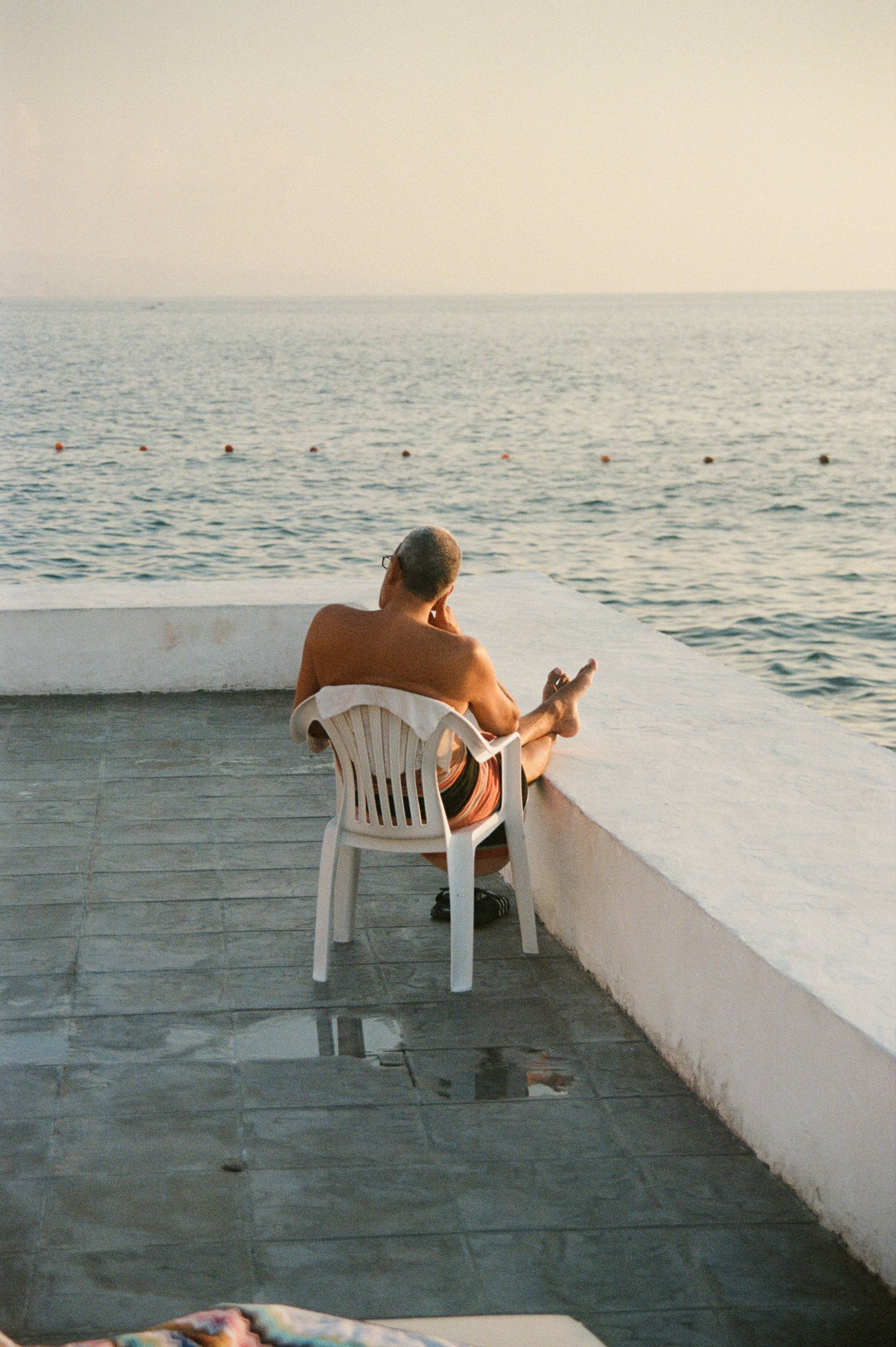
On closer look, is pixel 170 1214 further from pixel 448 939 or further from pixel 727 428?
pixel 727 428

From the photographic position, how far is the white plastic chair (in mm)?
3188

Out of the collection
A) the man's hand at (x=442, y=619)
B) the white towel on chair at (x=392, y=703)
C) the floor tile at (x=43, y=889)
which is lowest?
the floor tile at (x=43, y=889)

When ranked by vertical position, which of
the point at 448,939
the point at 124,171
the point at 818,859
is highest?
the point at 124,171

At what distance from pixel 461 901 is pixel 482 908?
20.9 inches

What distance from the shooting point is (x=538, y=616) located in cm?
630

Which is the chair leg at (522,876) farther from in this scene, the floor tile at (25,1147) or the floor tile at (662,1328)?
the floor tile at (662,1328)

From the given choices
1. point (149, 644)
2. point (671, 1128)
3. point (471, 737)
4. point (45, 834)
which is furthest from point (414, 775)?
point (149, 644)

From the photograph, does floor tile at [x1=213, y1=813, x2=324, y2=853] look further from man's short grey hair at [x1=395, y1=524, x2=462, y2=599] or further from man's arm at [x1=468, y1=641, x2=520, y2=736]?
man's short grey hair at [x1=395, y1=524, x2=462, y2=599]

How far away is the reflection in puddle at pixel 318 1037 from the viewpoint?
119 inches

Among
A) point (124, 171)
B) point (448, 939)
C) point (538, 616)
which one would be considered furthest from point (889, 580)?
point (124, 171)

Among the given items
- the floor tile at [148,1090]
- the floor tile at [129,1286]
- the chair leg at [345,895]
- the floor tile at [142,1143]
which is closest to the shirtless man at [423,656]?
the chair leg at [345,895]

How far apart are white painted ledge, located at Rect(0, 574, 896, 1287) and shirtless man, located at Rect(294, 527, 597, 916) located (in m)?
0.30

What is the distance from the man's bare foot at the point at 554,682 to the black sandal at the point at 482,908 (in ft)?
1.78

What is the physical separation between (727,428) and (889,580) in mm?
26681
